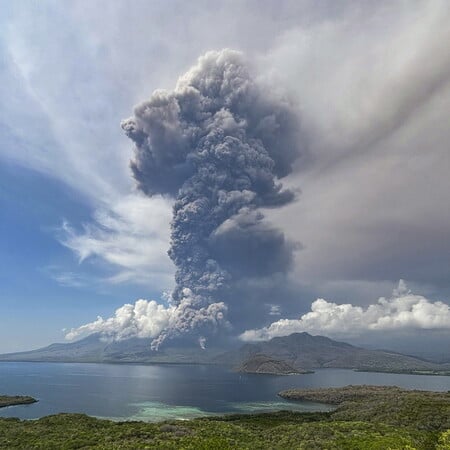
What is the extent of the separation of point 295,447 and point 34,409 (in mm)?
150339

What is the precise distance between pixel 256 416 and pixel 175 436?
273 ft

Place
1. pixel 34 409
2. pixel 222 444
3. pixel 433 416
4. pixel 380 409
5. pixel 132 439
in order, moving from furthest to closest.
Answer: pixel 34 409 → pixel 380 409 → pixel 433 416 → pixel 132 439 → pixel 222 444

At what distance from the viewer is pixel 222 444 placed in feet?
240

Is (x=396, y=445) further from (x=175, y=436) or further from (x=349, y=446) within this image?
(x=175, y=436)

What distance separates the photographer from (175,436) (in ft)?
290

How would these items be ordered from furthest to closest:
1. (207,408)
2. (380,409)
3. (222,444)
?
(207,408), (380,409), (222,444)

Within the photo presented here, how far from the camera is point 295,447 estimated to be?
81125mm

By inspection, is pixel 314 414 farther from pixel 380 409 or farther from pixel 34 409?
pixel 34 409

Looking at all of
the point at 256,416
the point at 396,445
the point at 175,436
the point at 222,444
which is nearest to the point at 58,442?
the point at 175,436

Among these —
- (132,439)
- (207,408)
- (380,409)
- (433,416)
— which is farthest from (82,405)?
(433,416)

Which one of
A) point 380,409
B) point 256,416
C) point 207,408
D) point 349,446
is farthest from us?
point 207,408

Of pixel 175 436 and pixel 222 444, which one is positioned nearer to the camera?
pixel 222 444

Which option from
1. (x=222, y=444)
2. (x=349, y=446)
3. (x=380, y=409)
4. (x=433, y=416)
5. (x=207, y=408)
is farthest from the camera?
(x=207, y=408)

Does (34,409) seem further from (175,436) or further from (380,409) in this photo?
(380,409)
